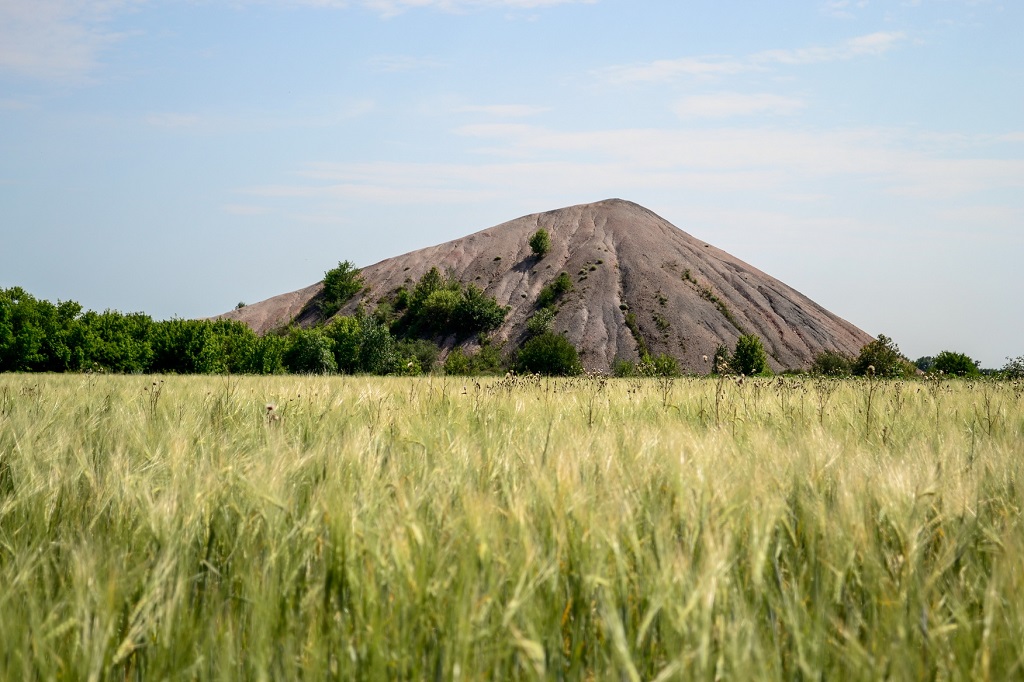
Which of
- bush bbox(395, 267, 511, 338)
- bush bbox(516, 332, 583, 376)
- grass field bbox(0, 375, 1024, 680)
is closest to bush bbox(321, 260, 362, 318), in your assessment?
bush bbox(395, 267, 511, 338)

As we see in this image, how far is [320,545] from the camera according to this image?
200cm

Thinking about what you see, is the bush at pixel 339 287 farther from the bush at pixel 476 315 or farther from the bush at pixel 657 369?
the bush at pixel 657 369

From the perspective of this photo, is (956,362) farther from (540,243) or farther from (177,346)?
(540,243)

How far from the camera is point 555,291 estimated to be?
88.2m

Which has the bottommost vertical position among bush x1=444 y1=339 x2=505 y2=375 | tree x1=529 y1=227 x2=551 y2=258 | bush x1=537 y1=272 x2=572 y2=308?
Result: bush x1=444 y1=339 x2=505 y2=375

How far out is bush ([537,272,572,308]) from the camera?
3418 inches

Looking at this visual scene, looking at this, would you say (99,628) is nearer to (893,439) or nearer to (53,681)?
(53,681)

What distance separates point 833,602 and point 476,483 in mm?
1255

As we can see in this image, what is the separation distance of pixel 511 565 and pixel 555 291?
87.0 m

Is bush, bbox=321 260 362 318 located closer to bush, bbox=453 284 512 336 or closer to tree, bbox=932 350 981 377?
bush, bbox=453 284 512 336

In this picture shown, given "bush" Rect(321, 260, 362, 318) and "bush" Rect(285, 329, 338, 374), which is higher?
"bush" Rect(321, 260, 362, 318)

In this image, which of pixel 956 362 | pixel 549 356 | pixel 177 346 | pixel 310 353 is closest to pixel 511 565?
pixel 956 362

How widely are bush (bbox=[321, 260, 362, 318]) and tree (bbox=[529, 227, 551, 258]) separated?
83.4ft

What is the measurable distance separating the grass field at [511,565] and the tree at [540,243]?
95.2 meters
